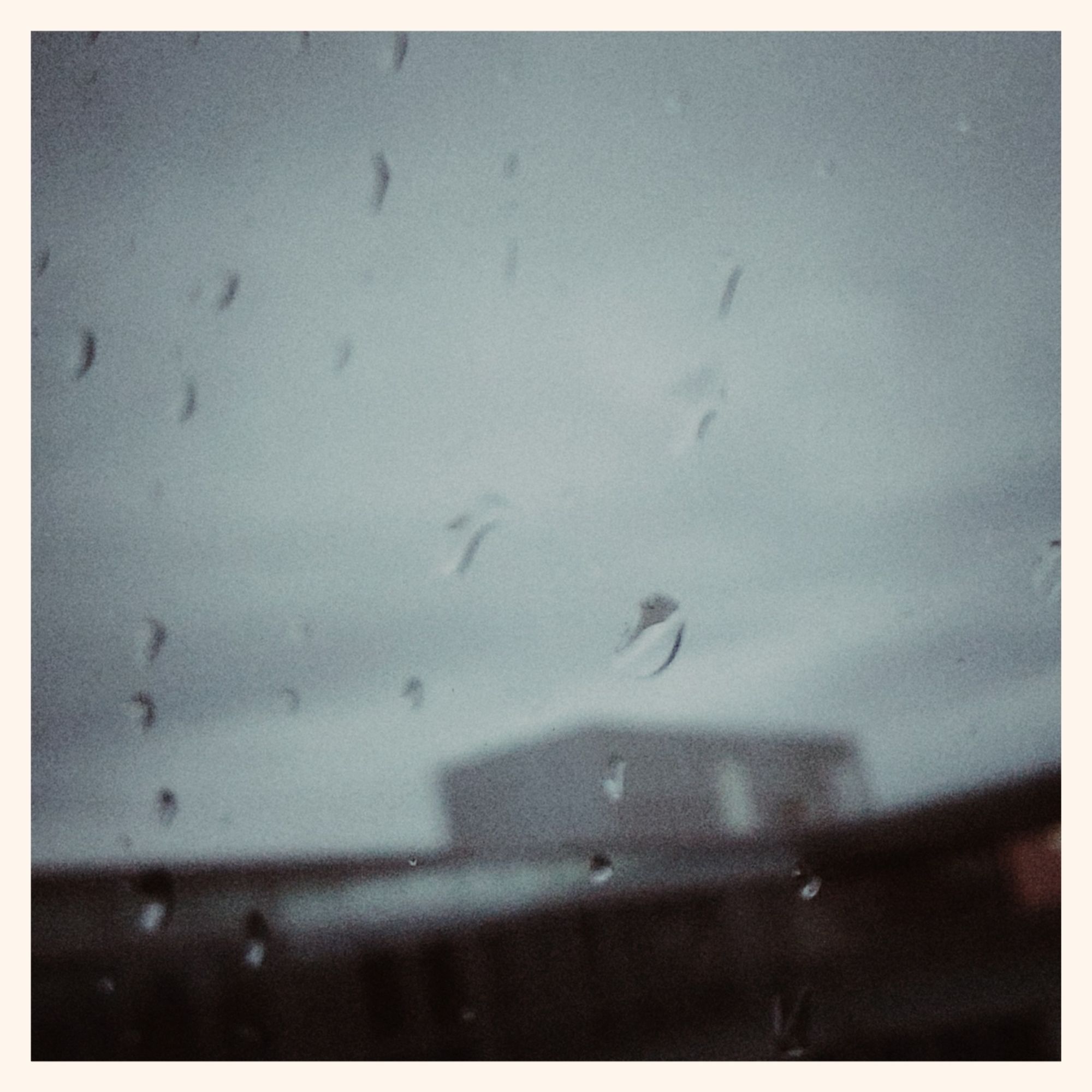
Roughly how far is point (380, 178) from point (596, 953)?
963 millimetres

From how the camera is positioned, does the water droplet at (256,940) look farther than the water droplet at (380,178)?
No

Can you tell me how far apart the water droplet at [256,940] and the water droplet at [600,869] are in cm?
37

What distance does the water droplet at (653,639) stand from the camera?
1001 millimetres

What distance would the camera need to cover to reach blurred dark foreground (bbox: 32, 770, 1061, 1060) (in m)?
0.94

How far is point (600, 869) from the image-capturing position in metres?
0.98

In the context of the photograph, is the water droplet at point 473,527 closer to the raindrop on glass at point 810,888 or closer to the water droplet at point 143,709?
the water droplet at point 143,709

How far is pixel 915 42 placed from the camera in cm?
103

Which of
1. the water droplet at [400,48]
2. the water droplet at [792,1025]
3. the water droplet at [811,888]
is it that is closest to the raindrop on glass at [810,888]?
the water droplet at [811,888]

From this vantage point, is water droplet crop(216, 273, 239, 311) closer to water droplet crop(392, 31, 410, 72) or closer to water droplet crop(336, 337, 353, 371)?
water droplet crop(336, 337, 353, 371)

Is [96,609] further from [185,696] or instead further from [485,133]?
[485,133]

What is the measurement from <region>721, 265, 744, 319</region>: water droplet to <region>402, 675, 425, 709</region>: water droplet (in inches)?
22.5

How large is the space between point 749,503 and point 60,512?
2.64 ft

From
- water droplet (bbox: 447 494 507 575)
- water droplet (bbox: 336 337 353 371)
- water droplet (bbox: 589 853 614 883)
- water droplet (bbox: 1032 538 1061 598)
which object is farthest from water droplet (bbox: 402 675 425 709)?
water droplet (bbox: 1032 538 1061 598)
